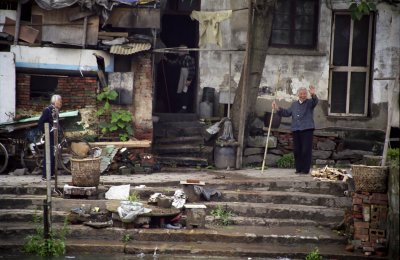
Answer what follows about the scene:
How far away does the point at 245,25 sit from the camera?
633 inches

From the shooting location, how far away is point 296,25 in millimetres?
16438

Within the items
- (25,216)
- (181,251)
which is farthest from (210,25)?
(181,251)

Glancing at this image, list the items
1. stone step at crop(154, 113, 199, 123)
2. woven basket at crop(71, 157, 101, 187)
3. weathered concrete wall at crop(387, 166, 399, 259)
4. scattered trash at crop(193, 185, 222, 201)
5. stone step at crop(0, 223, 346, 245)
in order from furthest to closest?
stone step at crop(154, 113, 199, 123) → scattered trash at crop(193, 185, 222, 201) → woven basket at crop(71, 157, 101, 187) → stone step at crop(0, 223, 346, 245) → weathered concrete wall at crop(387, 166, 399, 259)

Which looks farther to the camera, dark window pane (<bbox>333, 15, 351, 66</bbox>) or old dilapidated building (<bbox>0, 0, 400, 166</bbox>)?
dark window pane (<bbox>333, 15, 351, 66</bbox>)

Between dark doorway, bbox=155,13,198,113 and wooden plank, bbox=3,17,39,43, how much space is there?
3693 mm

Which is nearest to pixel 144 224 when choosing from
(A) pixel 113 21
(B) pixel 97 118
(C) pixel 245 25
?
(B) pixel 97 118

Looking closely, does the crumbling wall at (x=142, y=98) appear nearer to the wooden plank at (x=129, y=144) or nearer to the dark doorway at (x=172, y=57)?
the wooden plank at (x=129, y=144)

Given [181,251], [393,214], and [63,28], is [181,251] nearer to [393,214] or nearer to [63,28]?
[393,214]

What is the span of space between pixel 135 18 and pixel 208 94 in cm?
282

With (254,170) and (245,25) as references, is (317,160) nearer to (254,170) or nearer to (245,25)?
(254,170)

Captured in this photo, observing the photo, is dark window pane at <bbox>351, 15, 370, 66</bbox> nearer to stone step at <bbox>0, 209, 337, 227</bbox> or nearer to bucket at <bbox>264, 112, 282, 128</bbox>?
bucket at <bbox>264, 112, 282, 128</bbox>

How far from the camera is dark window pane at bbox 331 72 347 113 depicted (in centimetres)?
1654

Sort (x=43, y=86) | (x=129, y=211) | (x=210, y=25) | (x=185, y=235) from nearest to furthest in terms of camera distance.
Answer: (x=185, y=235), (x=129, y=211), (x=43, y=86), (x=210, y=25)

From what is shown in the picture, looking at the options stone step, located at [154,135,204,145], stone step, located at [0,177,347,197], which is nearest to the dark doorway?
stone step, located at [154,135,204,145]
